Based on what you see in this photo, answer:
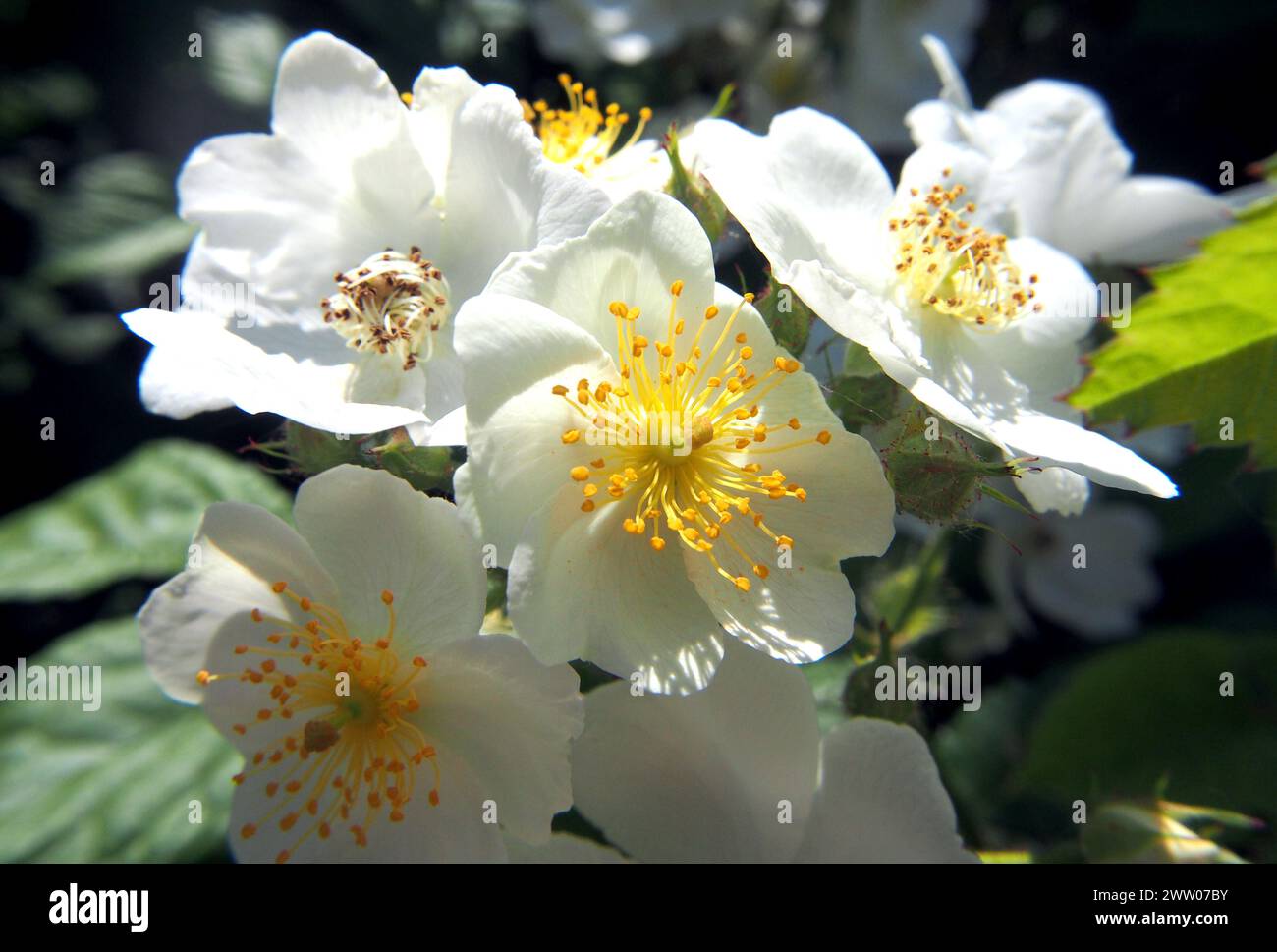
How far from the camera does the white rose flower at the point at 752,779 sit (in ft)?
4.35

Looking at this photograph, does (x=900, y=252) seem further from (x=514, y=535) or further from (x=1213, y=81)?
(x=1213, y=81)

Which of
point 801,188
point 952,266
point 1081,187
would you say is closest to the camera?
point 801,188

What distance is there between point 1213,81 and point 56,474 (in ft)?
9.94

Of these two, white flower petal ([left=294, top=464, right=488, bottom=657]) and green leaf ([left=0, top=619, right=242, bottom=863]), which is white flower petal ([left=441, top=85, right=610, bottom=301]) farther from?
green leaf ([left=0, top=619, right=242, bottom=863])

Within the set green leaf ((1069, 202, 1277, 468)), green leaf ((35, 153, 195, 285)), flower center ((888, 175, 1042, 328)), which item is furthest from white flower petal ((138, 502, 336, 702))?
green leaf ((35, 153, 195, 285))

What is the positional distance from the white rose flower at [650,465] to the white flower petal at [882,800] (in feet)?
Result: 0.57

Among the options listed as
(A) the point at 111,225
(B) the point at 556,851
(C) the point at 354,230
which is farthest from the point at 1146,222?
(A) the point at 111,225

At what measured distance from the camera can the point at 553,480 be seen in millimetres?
1287

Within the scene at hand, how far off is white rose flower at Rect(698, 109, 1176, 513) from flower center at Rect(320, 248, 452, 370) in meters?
0.44

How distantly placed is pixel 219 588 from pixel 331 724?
22 centimetres

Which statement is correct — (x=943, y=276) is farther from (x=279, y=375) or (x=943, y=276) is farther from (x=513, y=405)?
(x=279, y=375)

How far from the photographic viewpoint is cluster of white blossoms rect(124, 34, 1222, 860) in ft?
4.11

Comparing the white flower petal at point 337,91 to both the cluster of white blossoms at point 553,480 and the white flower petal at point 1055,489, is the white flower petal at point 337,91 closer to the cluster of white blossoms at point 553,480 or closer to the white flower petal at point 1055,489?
the cluster of white blossoms at point 553,480

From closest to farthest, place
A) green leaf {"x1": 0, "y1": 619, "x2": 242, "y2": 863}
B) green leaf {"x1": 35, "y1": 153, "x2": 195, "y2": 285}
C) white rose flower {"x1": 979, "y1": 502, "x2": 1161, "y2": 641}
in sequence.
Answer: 1. green leaf {"x1": 0, "y1": 619, "x2": 242, "y2": 863}
2. green leaf {"x1": 35, "y1": 153, "x2": 195, "y2": 285}
3. white rose flower {"x1": 979, "y1": 502, "x2": 1161, "y2": 641}
